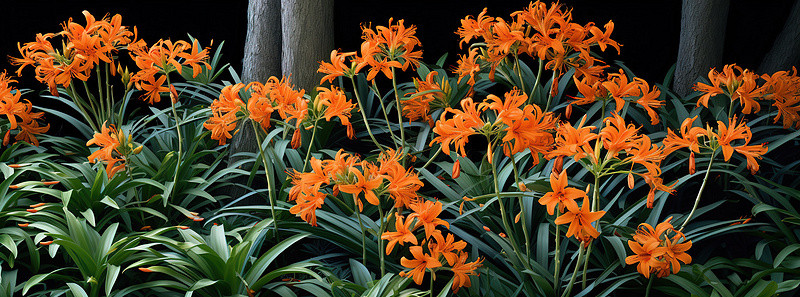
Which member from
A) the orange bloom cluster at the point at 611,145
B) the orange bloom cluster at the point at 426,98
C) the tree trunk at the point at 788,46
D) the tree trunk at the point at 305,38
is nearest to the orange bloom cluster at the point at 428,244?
the orange bloom cluster at the point at 611,145

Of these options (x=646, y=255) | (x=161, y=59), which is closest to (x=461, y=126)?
(x=646, y=255)

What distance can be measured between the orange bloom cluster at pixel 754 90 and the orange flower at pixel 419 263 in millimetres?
1275

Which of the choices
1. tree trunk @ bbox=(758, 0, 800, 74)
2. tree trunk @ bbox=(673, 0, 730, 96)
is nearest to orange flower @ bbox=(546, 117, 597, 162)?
tree trunk @ bbox=(673, 0, 730, 96)

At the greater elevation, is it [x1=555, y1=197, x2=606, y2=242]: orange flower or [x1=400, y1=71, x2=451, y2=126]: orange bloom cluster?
[x1=400, y1=71, x2=451, y2=126]: orange bloom cluster

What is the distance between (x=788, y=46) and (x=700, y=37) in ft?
1.39

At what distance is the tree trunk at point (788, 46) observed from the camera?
316 centimetres

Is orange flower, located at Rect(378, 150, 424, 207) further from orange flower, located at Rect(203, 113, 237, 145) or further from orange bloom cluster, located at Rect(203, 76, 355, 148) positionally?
orange flower, located at Rect(203, 113, 237, 145)

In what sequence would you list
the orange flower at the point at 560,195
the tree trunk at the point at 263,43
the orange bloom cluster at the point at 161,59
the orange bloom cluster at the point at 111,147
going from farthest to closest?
the tree trunk at the point at 263,43
the orange bloom cluster at the point at 161,59
the orange bloom cluster at the point at 111,147
the orange flower at the point at 560,195

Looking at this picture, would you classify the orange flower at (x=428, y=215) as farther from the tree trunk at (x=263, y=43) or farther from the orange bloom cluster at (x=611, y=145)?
the tree trunk at (x=263, y=43)

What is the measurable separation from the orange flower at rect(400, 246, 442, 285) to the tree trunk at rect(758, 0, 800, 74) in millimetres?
2456

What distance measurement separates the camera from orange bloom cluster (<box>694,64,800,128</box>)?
2.22 meters

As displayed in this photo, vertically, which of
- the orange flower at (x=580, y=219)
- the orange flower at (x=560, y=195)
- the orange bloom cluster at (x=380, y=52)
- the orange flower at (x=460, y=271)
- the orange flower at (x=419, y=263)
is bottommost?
the orange flower at (x=460, y=271)

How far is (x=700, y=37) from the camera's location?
125 inches

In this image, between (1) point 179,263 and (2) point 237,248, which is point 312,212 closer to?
(2) point 237,248
